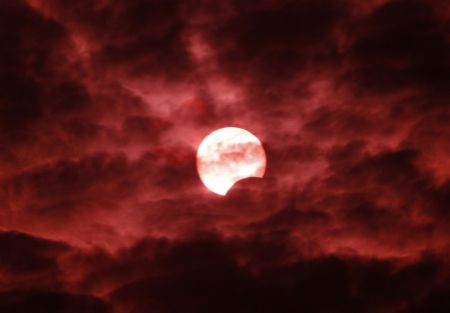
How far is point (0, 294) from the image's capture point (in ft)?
37.6

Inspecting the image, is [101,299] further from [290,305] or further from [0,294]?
[290,305]

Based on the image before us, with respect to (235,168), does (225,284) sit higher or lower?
lower

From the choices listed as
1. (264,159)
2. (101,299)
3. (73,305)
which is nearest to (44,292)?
(73,305)

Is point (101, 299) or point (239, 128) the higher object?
point (239, 128)

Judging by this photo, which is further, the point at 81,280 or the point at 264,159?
the point at 81,280

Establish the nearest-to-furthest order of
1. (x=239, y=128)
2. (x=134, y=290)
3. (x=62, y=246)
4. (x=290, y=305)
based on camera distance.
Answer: (x=239, y=128) < (x=62, y=246) < (x=134, y=290) < (x=290, y=305)

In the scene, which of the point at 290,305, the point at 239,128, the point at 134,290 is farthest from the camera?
the point at 290,305

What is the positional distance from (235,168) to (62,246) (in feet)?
19.3

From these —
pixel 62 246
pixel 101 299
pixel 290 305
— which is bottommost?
pixel 290 305

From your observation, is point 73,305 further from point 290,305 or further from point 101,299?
point 290,305

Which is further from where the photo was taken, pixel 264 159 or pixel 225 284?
pixel 225 284

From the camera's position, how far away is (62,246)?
36.3ft

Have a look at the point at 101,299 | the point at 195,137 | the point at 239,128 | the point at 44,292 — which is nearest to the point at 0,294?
the point at 44,292

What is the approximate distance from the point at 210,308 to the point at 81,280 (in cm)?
441
